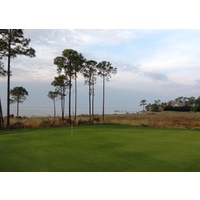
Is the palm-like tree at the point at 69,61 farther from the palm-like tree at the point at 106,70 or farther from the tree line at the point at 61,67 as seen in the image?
the palm-like tree at the point at 106,70

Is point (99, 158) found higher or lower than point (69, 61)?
lower

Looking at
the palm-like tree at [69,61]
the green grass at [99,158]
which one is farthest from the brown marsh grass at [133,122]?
the green grass at [99,158]

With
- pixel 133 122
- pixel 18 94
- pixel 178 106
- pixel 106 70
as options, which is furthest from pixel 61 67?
pixel 178 106

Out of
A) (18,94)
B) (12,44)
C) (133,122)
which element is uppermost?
(12,44)

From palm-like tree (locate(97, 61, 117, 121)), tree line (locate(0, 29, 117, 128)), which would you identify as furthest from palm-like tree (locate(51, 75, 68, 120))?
palm-like tree (locate(97, 61, 117, 121))

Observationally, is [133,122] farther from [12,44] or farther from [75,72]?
[12,44]

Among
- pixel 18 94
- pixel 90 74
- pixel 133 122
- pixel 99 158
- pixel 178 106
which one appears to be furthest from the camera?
pixel 178 106

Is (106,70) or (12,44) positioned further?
A: (106,70)

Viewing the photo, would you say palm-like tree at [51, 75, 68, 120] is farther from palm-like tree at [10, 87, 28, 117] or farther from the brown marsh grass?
palm-like tree at [10, 87, 28, 117]

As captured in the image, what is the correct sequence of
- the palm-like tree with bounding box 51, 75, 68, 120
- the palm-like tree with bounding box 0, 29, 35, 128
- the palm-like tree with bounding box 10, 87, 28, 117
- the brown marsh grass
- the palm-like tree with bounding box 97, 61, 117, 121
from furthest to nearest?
the palm-like tree with bounding box 10, 87, 28, 117 → the palm-like tree with bounding box 51, 75, 68, 120 → the palm-like tree with bounding box 97, 61, 117, 121 → the brown marsh grass → the palm-like tree with bounding box 0, 29, 35, 128

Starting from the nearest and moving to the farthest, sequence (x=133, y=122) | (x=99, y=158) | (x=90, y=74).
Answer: (x=99, y=158) < (x=133, y=122) < (x=90, y=74)
